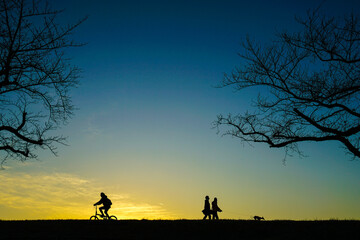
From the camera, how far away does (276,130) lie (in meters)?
15.1

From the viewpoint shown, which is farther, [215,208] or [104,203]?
[215,208]

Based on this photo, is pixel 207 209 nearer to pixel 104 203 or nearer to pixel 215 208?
pixel 215 208

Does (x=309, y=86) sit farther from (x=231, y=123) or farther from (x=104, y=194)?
(x=104, y=194)
